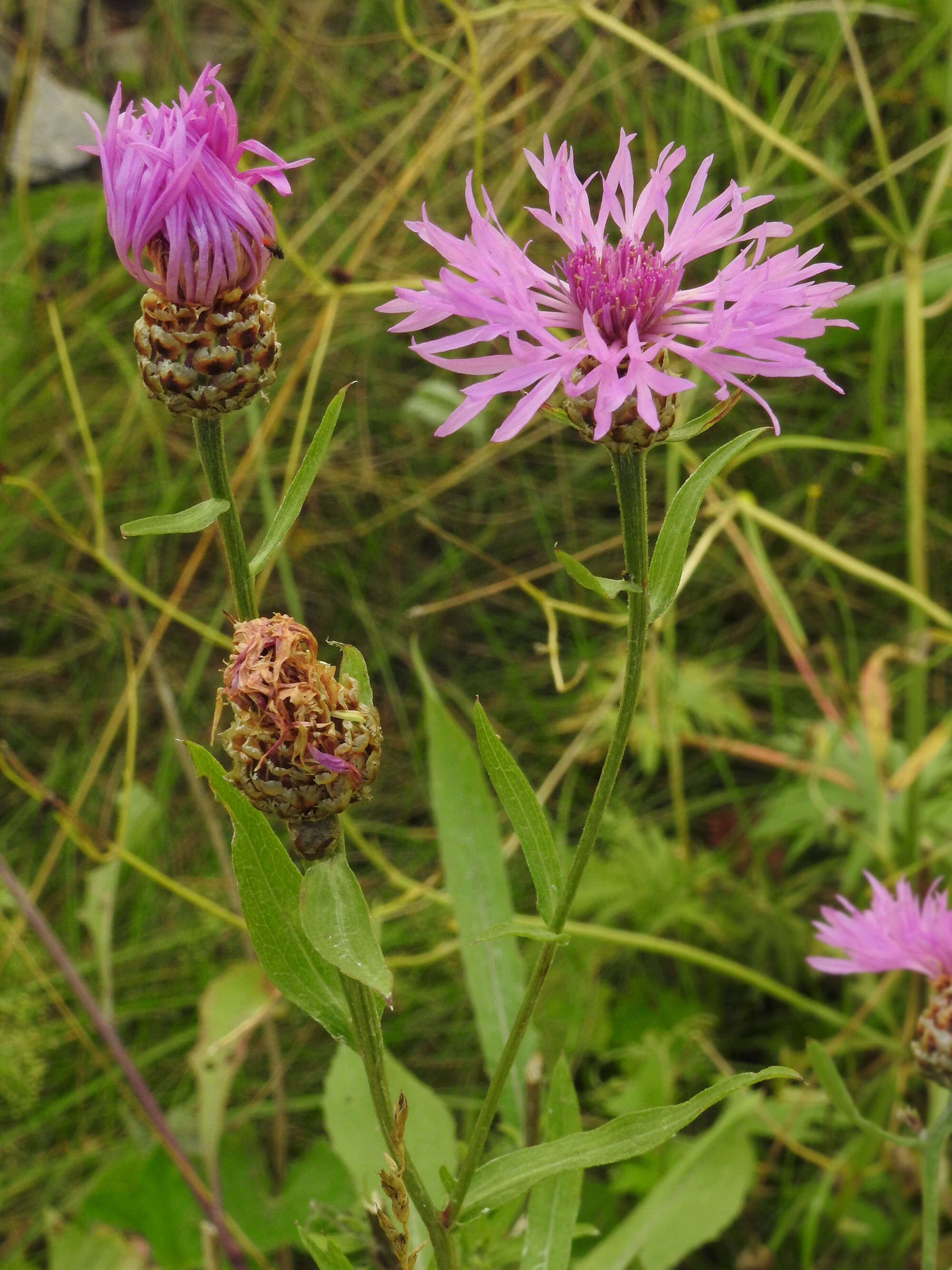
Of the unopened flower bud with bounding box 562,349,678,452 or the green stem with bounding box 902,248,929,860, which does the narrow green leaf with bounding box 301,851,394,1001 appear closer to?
the unopened flower bud with bounding box 562,349,678,452

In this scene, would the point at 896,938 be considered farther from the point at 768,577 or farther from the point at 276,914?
the point at 768,577

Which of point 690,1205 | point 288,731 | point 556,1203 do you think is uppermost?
point 288,731

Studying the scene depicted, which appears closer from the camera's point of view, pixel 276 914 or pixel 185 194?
pixel 185 194

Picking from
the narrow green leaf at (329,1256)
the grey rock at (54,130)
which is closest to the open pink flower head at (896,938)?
the narrow green leaf at (329,1256)

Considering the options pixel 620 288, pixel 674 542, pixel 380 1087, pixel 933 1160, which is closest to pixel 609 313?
pixel 620 288

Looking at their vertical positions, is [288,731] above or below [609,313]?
below

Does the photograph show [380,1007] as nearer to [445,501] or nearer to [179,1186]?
[179,1186]
